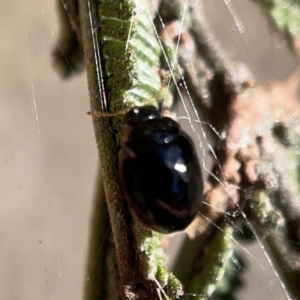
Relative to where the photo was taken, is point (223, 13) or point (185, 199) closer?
point (185, 199)

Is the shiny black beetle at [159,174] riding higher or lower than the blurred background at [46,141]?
higher

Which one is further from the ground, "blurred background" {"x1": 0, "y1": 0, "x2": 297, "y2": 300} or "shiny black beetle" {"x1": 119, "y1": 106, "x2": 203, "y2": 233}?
"shiny black beetle" {"x1": 119, "y1": 106, "x2": 203, "y2": 233}

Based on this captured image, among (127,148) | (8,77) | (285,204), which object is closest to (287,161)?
(285,204)

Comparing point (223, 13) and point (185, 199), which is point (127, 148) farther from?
point (223, 13)
